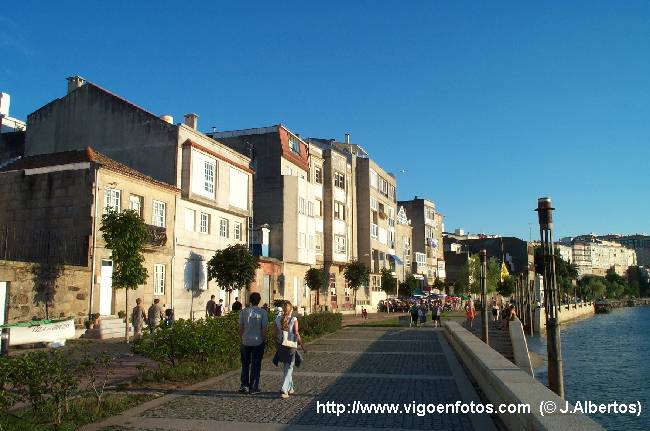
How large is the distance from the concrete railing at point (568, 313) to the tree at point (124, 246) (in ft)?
146

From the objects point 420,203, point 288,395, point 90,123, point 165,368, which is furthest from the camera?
point 420,203

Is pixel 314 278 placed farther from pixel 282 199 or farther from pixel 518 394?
pixel 518 394

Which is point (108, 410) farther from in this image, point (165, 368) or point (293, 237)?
point (293, 237)

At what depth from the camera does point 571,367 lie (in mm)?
28734

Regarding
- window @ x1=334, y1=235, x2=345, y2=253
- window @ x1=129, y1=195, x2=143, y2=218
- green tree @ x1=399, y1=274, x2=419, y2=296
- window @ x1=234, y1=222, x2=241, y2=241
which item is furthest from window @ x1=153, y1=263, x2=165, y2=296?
green tree @ x1=399, y1=274, x2=419, y2=296

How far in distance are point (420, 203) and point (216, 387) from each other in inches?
3164

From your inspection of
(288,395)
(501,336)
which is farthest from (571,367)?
(288,395)

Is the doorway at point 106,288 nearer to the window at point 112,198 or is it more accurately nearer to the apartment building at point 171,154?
the window at point 112,198

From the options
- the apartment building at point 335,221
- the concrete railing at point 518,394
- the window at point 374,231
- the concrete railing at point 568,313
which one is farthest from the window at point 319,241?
the concrete railing at point 518,394

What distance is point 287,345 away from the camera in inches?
402

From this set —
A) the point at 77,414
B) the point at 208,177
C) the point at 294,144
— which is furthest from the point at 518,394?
the point at 294,144

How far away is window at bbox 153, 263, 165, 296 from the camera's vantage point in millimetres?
27316

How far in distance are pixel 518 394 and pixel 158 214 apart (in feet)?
78.0

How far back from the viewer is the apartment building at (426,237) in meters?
86.8
